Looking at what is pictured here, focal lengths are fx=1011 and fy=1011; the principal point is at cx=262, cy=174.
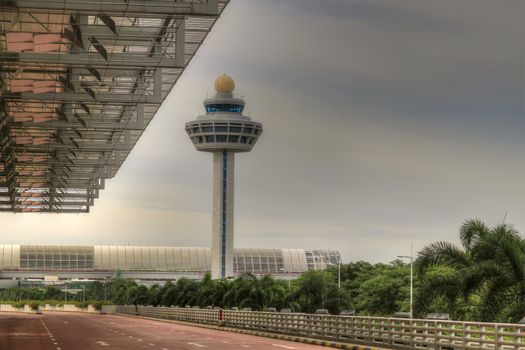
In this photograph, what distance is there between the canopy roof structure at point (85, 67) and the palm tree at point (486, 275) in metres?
12.3

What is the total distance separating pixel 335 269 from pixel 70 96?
361ft

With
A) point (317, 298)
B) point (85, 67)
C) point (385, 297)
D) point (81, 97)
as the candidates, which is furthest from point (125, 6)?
point (385, 297)

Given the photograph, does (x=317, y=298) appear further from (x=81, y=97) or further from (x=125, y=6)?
(x=125, y=6)

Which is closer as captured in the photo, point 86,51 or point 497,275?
point 497,275

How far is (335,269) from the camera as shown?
514ft

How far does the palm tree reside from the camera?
113ft

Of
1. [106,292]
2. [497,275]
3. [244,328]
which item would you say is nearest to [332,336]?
[497,275]

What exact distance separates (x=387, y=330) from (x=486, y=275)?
5135 millimetres

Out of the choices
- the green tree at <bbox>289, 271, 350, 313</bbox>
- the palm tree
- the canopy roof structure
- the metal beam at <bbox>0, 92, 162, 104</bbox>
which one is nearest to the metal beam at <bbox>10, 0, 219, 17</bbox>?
the canopy roof structure

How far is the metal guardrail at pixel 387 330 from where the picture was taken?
28186 mm

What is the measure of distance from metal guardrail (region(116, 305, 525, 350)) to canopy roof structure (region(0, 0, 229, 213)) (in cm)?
1243

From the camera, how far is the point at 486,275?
34531 millimetres

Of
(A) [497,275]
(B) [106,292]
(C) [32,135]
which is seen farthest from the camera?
(B) [106,292]

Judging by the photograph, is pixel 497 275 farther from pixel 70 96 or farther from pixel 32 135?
pixel 32 135
